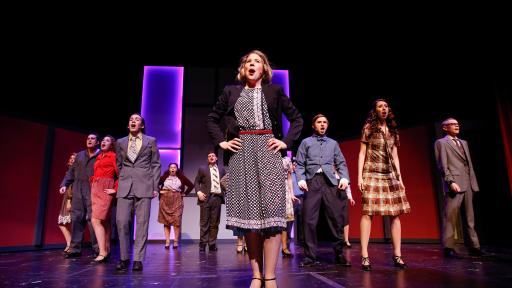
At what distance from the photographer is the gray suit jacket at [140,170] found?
332 centimetres

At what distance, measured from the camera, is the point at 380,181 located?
10.1 ft

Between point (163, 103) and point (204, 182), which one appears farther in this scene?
point (163, 103)

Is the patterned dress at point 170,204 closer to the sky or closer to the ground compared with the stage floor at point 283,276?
closer to the sky

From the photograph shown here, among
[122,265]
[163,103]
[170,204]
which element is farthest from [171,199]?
[122,265]

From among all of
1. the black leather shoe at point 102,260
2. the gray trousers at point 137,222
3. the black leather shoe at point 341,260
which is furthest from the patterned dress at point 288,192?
the black leather shoe at point 102,260

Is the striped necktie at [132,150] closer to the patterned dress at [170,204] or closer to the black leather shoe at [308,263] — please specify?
the black leather shoe at [308,263]

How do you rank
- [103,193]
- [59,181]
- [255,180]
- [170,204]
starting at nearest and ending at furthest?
[255,180]
[103,193]
[59,181]
[170,204]

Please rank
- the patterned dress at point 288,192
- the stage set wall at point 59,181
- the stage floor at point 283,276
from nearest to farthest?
the stage floor at point 283,276
the patterned dress at point 288,192
the stage set wall at point 59,181

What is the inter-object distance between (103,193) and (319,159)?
2615mm

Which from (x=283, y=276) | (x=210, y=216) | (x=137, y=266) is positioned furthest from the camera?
(x=210, y=216)

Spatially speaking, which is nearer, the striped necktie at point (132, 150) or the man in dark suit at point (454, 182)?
the striped necktie at point (132, 150)

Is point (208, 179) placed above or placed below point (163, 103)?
below

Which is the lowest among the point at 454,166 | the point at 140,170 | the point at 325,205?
the point at 325,205

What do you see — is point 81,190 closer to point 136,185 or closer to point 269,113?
point 136,185
